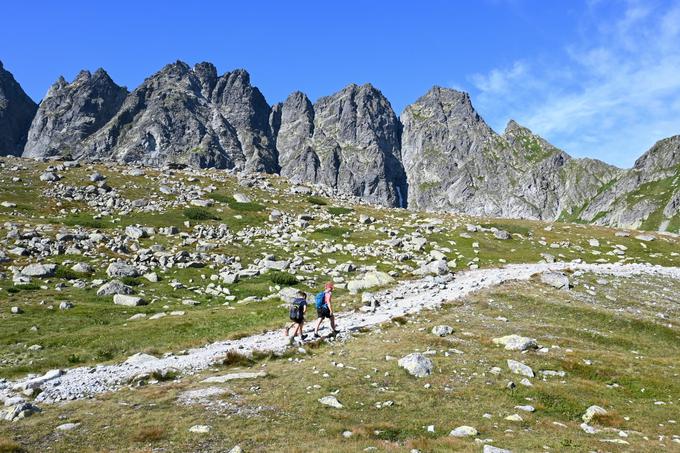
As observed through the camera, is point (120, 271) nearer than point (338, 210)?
Yes

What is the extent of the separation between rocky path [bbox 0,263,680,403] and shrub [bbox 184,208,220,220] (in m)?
39.7

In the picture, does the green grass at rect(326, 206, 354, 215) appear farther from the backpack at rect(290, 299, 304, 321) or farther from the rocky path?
the backpack at rect(290, 299, 304, 321)

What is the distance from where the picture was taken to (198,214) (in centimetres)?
7431

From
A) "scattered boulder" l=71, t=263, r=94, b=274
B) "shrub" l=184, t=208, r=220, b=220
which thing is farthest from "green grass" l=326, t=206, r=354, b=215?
"scattered boulder" l=71, t=263, r=94, b=274

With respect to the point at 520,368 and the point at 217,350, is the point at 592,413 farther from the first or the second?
the point at 217,350

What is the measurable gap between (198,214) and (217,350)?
51348mm

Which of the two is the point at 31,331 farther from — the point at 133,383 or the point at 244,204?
the point at 244,204

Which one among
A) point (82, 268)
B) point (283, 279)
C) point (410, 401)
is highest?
point (82, 268)

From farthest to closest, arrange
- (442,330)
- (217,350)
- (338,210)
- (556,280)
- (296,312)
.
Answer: (338,210)
(556,280)
(442,330)
(296,312)
(217,350)

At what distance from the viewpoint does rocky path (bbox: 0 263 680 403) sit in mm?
20484

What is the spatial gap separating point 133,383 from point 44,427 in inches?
213

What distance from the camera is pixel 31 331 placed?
31.4 metres

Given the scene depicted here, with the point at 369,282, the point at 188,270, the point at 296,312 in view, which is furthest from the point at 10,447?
the point at 188,270

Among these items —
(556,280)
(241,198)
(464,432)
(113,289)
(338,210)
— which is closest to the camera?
(464,432)
